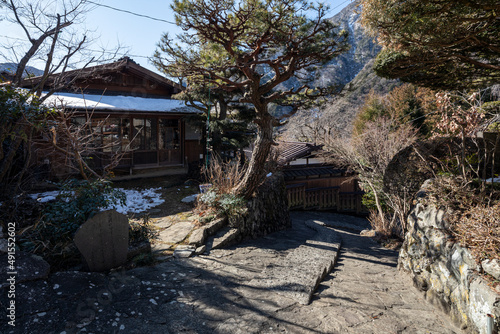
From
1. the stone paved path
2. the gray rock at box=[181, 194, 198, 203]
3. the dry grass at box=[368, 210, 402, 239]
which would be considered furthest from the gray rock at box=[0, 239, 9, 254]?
the dry grass at box=[368, 210, 402, 239]

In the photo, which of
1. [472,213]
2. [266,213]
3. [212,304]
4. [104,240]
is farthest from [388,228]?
[104,240]

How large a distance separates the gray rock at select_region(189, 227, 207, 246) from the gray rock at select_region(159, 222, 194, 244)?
208mm

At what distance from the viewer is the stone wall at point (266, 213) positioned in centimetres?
626

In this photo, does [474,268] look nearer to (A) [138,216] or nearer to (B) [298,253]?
(B) [298,253]

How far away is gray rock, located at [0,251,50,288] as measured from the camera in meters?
2.98

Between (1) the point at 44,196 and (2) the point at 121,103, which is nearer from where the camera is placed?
(1) the point at 44,196

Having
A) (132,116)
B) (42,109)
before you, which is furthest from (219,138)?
(42,109)

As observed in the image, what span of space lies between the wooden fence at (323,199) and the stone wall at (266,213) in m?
4.08

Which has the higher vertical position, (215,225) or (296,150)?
(296,150)

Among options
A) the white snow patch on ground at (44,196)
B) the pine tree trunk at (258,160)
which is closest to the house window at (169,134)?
the white snow patch on ground at (44,196)

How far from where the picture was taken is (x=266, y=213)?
7312 mm

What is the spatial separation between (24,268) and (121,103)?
→ 8.98 meters

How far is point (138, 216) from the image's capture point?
23.3ft

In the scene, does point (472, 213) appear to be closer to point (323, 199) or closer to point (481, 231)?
point (481, 231)
